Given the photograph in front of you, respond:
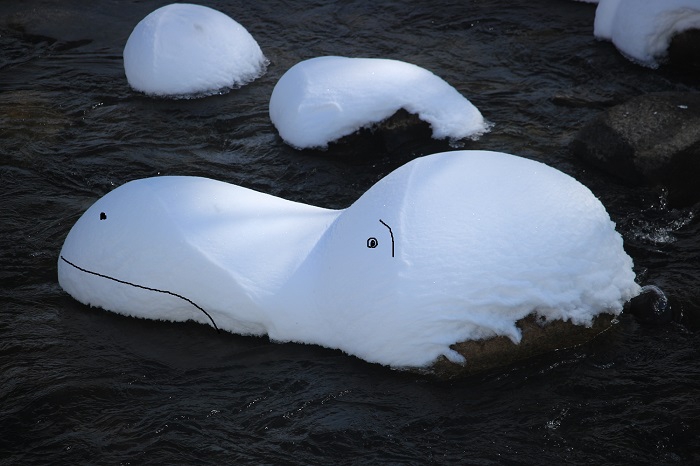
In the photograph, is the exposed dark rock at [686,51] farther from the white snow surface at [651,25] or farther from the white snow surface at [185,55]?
the white snow surface at [185,55]

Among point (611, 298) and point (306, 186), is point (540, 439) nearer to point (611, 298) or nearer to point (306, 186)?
point (611, 298)

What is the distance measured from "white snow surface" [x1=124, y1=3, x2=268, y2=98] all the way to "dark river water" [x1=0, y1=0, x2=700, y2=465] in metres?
0.14

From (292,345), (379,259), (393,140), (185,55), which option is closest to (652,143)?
(393,140)

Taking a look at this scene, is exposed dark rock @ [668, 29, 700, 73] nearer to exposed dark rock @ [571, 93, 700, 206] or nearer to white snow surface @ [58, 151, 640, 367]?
exposed dark rock @ [571, 93, 700, 206]

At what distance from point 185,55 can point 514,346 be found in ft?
14.5

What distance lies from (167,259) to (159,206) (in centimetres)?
33

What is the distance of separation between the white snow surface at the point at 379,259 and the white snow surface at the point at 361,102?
166 centimetres

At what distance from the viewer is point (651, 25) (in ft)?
24.8

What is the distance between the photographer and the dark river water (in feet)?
12.9

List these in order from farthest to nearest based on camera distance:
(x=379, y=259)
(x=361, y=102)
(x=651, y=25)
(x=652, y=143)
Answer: (x=651, y=25)
(x=361, y=102)
(x=652, y=143)
(x=379, y=259)

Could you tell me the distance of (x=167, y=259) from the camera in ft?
15.2

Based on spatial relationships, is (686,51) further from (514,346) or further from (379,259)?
(379,259)

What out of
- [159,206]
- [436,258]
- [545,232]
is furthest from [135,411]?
[545,232]

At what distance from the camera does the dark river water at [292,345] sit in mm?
3943
